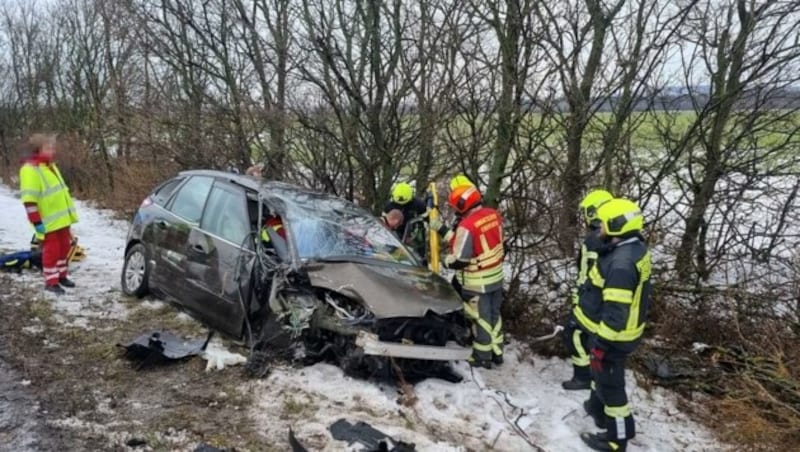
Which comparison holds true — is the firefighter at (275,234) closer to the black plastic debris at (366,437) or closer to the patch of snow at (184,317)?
the patch of snow at (184,317)

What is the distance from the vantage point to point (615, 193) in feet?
21.2

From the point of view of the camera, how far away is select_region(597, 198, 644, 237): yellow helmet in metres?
3.97

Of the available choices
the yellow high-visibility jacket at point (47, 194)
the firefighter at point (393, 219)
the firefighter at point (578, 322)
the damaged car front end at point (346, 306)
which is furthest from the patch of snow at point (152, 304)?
the firefighter at point (578, 322)

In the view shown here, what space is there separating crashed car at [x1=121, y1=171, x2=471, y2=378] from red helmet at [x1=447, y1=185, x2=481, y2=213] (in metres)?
0.69

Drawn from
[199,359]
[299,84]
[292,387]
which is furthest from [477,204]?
[299,84]

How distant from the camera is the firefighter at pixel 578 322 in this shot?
4.66 metres

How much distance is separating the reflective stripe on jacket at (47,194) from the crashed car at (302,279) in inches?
50.5

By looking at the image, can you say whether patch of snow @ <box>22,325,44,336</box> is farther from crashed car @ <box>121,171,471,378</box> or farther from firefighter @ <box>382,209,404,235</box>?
firefighter @ <box>382,209,404,235</box>

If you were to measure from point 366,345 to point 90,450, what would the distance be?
72.3 inches

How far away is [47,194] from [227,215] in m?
2.67

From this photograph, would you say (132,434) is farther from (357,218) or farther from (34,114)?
(34,114)

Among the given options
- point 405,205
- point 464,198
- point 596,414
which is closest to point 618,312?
point 596,414

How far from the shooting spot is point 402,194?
6371 mm

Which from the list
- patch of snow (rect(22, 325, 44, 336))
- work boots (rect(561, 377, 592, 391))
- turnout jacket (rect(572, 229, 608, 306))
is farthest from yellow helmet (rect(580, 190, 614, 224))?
patch of snow (rect(22, 325, 44, 336))
